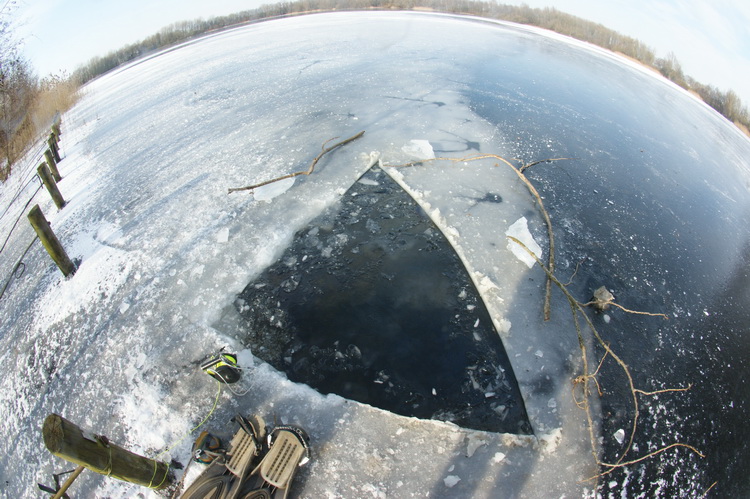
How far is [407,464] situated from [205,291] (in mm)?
3111

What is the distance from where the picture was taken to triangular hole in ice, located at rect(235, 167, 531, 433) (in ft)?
11.6

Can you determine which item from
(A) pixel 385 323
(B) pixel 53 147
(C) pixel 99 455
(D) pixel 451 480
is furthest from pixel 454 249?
(B) pixel 53 147

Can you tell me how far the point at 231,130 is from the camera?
7.98 meters

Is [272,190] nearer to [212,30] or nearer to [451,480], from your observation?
[451,480]

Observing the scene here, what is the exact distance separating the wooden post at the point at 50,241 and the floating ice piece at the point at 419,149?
5.62m

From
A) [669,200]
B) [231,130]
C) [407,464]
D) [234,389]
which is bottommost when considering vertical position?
[669,200]

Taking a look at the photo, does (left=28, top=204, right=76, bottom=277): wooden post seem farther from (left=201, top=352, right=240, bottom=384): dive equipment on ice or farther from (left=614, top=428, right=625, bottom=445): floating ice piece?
(left=614, top=428, right=625, bottom=445): floating ice piece

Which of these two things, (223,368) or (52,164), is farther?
(52,164)

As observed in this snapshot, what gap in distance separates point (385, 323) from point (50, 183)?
23.0ft

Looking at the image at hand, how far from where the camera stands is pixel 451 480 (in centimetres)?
299

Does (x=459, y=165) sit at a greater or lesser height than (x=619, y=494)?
greater

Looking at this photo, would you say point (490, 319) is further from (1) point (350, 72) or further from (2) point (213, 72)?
(2) point (213, 72)

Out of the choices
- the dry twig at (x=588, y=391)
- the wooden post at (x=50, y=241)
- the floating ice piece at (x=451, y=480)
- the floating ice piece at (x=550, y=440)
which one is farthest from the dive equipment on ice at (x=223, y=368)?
the wooden post at (x=50, y=241)

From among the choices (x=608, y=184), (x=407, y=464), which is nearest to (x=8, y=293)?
(x=407, y=464)
